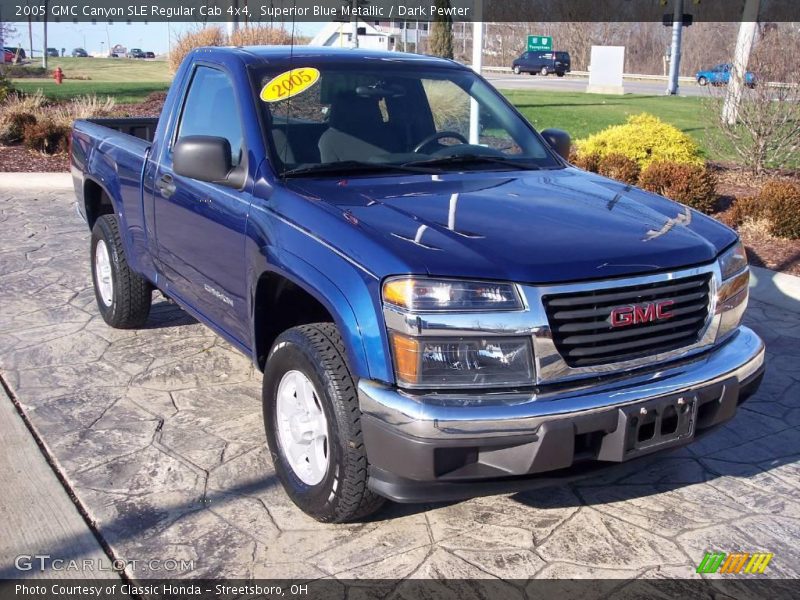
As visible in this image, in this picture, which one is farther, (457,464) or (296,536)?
(296,536)

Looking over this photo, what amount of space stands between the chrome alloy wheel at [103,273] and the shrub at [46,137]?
29.0 feet

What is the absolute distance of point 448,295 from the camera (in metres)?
2.94

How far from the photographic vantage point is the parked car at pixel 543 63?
171 feet

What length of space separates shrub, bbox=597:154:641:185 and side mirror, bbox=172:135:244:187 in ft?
21.3

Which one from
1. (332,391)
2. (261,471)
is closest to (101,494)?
(261,471)

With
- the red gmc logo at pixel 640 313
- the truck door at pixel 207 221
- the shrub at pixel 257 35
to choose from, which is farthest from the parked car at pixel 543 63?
the red gmc logo at pixel 640 313

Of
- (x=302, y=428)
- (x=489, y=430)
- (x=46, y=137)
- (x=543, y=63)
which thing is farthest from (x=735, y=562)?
(x=543, y=63)

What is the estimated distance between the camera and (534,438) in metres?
2.90

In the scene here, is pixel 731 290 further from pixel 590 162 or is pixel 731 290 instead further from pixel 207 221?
pixel 590 162

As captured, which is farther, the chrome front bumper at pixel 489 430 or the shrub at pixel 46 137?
the shrub at pixel 46 137

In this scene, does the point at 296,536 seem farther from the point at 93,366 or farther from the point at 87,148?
the point at 87,148

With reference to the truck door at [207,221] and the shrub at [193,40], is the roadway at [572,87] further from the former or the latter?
the truck door at [207,221]

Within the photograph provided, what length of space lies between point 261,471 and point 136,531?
0.69 meters
